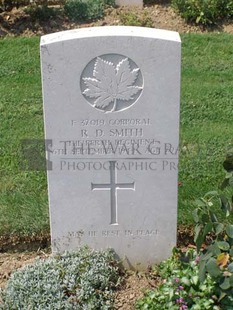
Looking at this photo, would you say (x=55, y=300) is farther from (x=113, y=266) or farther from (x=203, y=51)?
(x=203, y=51)

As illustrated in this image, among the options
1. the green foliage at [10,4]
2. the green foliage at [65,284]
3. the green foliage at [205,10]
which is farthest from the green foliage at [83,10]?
the green foliage at [65,284]

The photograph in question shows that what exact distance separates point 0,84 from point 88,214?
311 cm

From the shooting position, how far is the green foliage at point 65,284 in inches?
146

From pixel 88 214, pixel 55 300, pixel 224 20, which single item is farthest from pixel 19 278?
pixel 224 20

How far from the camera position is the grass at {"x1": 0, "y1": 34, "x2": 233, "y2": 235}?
4.70m

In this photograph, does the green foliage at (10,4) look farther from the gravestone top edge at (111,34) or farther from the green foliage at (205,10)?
the gravestone top edge at (111,34)

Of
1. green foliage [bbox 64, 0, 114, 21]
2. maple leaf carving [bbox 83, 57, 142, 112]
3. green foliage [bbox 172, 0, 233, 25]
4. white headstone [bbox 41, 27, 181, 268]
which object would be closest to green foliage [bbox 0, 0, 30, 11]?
green foliage [bbox 64, 0, 114, 21]

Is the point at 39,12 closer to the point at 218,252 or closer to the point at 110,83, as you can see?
the point at 110,83

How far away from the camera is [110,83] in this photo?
3623 mm

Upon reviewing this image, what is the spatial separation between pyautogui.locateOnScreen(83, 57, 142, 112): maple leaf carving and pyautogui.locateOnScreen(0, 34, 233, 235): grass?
120cm

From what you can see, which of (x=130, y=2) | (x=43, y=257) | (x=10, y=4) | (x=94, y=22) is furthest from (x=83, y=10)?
(x=43, y=257)

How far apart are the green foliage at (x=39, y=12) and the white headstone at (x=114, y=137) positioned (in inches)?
183

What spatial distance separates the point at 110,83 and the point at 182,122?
240cm

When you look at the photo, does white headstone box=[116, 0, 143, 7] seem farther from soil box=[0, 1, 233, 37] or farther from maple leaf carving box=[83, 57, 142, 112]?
maple leaf carving box=[83, 57, 142, 112]
